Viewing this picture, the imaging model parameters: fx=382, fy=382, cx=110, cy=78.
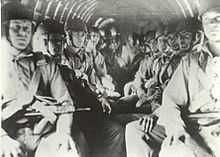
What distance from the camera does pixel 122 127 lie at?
1027mm

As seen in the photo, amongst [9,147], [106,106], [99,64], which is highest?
[99,64]

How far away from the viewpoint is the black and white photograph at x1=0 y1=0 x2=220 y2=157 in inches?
39.6

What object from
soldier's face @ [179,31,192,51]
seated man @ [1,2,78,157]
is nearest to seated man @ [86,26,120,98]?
seated man @ [1,2,78,157]

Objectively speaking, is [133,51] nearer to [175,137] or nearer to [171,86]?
[171,86]

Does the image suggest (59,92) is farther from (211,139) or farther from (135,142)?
(211,139)

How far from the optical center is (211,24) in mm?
1011

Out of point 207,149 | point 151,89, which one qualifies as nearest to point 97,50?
point 151,89

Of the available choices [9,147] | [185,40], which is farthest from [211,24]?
[9,147]

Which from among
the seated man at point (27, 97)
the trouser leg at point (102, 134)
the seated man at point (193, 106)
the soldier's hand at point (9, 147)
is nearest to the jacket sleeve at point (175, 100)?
the seated man at point (193, 106)

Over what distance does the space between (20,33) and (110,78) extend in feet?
0.92

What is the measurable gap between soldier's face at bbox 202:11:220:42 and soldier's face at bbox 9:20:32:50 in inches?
18.8

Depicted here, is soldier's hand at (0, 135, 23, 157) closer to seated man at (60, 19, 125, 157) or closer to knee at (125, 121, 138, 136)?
seated man at (60, 19, 125, 157)

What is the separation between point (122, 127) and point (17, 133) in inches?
11.3

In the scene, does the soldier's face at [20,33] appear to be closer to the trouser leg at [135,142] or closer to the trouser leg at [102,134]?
the trouser leg at [102,134]
